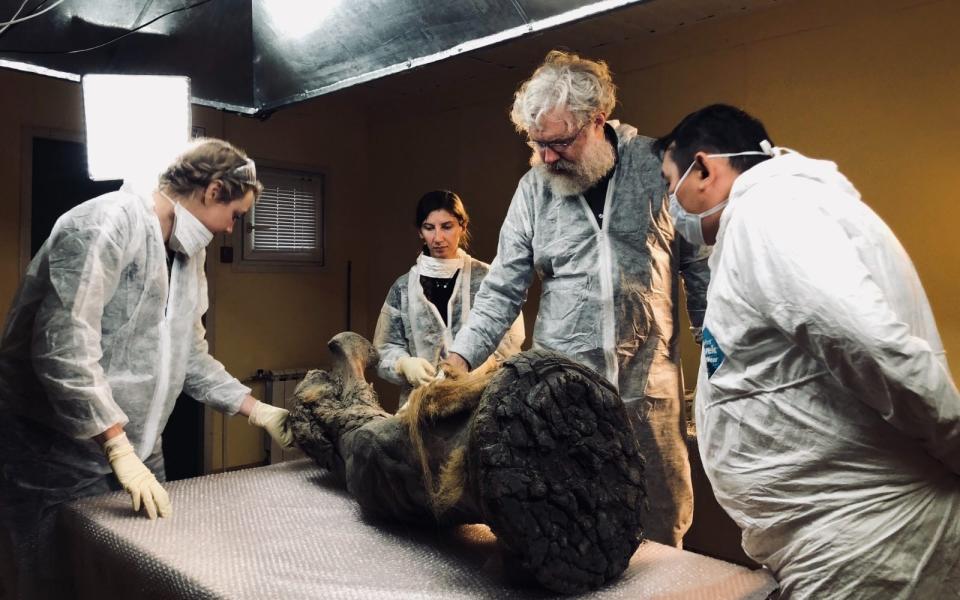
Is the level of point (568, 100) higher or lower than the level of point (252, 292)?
higher

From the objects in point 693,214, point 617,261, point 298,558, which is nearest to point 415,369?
point 617,261

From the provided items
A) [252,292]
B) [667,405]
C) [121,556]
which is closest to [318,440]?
[121,556]

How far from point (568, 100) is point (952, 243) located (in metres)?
1.57

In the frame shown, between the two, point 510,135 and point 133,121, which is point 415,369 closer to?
point 133,121

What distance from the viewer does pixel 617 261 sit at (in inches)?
69.7

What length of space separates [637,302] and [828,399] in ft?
2.56

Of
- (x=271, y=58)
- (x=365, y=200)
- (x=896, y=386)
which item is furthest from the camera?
(x=365, y=200)

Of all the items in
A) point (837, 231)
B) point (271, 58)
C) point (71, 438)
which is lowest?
point (71, 438)

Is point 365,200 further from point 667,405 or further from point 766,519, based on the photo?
point 766,519

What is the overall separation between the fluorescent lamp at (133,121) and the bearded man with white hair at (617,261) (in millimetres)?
1216

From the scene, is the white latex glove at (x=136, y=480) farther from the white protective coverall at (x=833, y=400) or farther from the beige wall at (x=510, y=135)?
the beige wall at (x=510, y=135)

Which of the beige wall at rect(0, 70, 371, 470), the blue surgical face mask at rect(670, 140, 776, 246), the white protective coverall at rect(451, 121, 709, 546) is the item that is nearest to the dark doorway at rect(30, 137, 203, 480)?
the beige wall at rect(0, 70, 371, 470)

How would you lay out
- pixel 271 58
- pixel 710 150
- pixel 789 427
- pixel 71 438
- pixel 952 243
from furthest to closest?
pixel 271 58, pixel 952 243, pixel 71 438, pixel 710 150, pixel 789 427

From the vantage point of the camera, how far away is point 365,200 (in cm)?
472
